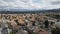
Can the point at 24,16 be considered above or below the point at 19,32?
above

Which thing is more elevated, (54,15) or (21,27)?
(54,15)

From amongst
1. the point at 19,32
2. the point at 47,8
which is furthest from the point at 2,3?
the point at 47,8

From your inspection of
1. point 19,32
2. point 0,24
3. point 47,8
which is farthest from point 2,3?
point 47,8

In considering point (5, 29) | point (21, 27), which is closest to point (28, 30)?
point (21, 27)

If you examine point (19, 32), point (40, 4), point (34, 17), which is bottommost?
point (19, 32)

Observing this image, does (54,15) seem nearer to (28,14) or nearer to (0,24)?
(28,14)

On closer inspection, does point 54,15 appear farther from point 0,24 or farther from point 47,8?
point 0,24

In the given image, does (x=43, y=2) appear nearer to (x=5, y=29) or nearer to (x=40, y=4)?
(x=40, y=4)
